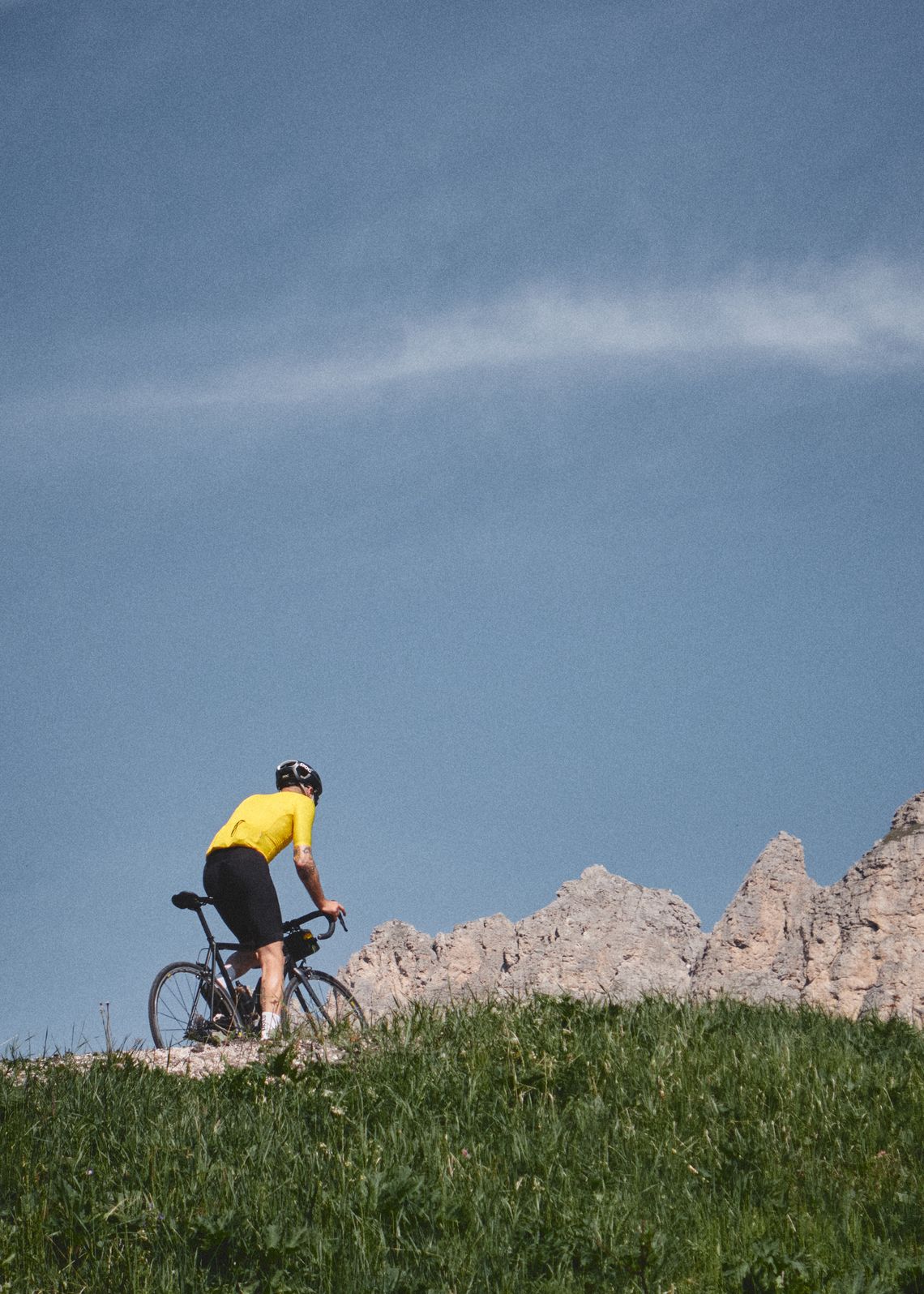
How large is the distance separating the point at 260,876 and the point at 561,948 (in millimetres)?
12026

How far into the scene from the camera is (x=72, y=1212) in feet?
18.0

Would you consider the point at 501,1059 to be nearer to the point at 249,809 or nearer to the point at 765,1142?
the point at 765,1142

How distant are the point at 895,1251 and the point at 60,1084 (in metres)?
4.90

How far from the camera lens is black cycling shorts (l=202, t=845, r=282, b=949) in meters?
10.1

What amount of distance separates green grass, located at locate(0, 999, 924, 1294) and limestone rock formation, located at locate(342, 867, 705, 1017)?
12633 millimetres

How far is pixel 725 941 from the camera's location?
21281 millimetres

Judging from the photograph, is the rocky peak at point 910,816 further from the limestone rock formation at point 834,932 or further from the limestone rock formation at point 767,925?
the limestone rock formation at point 767,925

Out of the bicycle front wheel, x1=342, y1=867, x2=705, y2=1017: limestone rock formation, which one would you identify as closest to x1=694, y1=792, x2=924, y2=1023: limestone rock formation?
x1=342, y1=867, x2=705, y2=1017: limestone rock formation

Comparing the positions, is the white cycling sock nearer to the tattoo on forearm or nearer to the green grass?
the tattoo on forearm

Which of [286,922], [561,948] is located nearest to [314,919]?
[286,922]

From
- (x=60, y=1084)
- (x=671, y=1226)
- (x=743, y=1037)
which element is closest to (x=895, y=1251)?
(x=671, y=1226)

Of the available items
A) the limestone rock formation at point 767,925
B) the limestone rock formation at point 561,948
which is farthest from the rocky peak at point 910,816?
the limestone rock formation at point 561,948

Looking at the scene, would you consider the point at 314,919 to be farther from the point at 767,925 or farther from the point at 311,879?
the point at 767,925

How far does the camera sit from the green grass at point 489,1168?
497 cm
